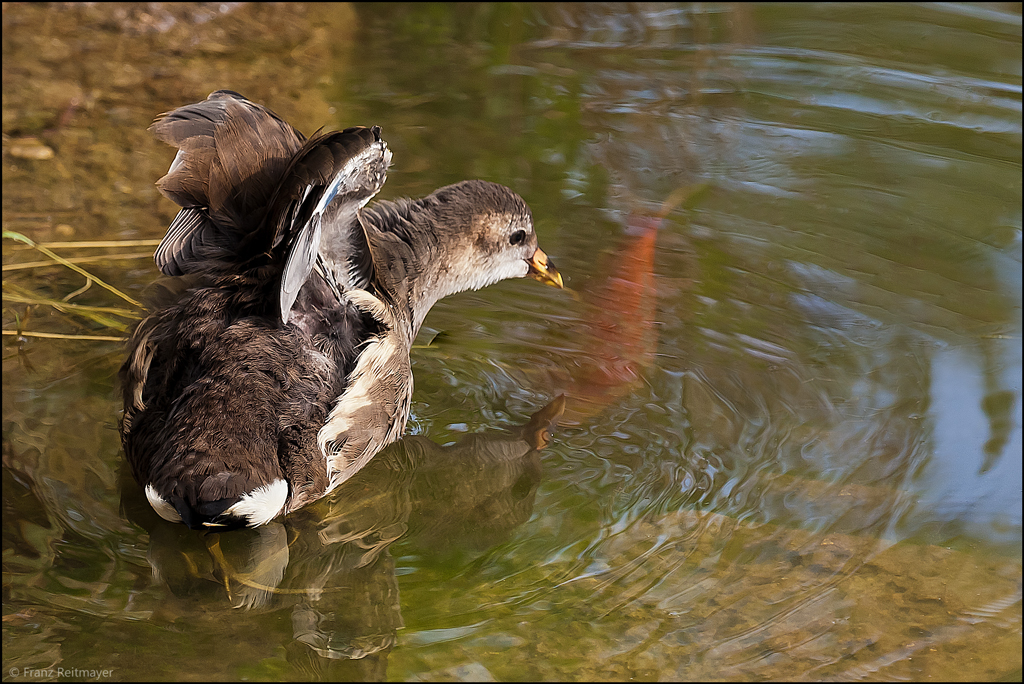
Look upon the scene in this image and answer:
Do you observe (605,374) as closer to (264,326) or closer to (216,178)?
(264,326)

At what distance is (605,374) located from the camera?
3947mm

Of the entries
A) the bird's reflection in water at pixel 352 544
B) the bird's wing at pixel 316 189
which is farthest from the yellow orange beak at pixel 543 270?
the bird's wing at pixel 316 189

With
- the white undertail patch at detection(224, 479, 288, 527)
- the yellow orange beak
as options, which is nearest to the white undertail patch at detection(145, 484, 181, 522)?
the white undertail patch at detection(224, 479, 288, 527)

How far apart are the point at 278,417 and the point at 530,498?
0.90 metres

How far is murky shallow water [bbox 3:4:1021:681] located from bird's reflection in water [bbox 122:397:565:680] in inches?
0.4

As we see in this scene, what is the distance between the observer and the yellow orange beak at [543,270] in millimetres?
4270

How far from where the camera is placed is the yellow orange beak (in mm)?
4270

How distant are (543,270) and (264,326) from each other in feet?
4.79

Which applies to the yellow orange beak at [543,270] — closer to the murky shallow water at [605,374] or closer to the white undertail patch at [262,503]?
the murky shallow water at [605,374]

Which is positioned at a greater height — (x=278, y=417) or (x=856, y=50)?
(x=856, y=50)

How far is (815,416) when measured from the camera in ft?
12.5

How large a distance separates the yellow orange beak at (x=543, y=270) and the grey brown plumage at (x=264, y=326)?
0.60 meters

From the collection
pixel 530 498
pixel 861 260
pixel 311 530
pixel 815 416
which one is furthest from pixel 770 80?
pixel 311 530

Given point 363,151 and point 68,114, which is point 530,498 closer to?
point 363,151
